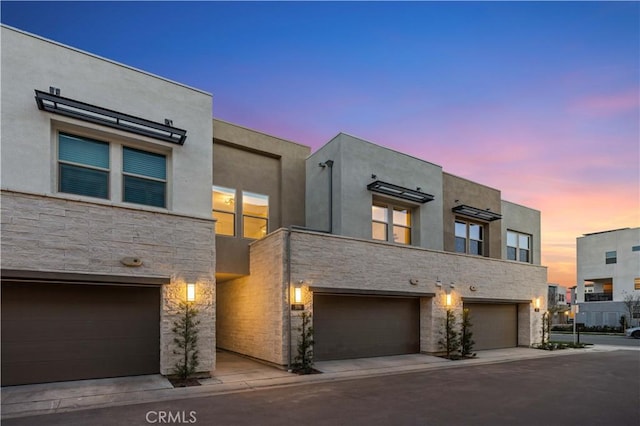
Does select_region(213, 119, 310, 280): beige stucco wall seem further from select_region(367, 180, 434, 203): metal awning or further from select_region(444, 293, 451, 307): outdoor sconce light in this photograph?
select_region(444, 293, 451, 307): outdoor sconce light

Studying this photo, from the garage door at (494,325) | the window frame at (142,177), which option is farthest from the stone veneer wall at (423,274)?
the window frame at (142,177)

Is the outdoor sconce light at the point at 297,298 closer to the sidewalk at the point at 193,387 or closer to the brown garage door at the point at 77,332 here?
the sidewalk at the point at 193,387

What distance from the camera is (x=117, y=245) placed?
9938 millimetres

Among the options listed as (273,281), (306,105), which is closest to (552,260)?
(306,105)

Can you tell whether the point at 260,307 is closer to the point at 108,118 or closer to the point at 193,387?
the point at 193,387

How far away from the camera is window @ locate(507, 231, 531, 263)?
22.2 metres

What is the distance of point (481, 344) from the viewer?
17.4 meters

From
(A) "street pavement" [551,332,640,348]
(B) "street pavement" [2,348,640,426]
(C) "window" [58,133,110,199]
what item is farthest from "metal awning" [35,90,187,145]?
(A) "street pavement" [551,332,640,348]

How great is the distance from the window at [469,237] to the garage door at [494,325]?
9.23 feet

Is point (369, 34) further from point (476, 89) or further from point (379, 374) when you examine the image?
point (379, 374)

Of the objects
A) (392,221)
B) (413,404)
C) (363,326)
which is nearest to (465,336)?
(363,326)

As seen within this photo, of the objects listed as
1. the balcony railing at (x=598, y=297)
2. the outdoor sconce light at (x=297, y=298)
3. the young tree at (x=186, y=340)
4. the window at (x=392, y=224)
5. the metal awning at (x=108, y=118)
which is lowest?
the balcony railing at (x=598, y=297)

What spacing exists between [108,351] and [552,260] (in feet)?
195

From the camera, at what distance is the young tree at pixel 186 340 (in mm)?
10258
